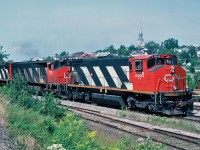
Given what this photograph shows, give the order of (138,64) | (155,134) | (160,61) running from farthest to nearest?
(138,64) → (160,61) → (155,134)

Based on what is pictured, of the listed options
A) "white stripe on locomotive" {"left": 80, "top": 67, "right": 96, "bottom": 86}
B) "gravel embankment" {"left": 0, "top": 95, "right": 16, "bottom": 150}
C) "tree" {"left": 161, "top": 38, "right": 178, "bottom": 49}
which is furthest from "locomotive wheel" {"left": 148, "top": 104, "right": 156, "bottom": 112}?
"tree" {"left": 161, "top": 38, "right": 178, "bottom": 49}

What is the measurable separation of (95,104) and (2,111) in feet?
41.0

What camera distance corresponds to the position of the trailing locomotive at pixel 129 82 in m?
17.6

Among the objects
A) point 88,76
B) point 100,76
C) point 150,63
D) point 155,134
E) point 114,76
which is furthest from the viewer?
point 88,76

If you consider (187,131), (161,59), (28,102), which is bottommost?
(187,131)

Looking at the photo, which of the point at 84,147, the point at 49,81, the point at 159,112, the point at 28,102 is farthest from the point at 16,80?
the point at 49,81

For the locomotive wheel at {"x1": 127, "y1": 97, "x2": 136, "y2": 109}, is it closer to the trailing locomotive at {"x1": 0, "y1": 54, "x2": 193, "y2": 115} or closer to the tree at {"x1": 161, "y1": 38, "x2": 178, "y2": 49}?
the trailing locomotive at {"x1": 0, "y1": 54, "x2": 193, "y2": 115}

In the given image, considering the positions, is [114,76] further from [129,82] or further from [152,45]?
[152,45]

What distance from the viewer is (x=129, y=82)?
1922 centimetres

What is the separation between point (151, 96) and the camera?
58.1 feet

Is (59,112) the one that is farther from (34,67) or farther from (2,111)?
(34,67)

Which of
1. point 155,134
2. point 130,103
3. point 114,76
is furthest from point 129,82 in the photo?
point 155,134

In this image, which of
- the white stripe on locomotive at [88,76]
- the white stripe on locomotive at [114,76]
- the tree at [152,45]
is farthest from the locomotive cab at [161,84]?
the tree at [152,45]

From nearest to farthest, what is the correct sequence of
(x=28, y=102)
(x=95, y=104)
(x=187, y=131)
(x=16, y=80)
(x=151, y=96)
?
(x=187, y=131)
(x=28, y=102)
(x=16, y=80)
(x=151, y=96)
(x=95, y=104)
